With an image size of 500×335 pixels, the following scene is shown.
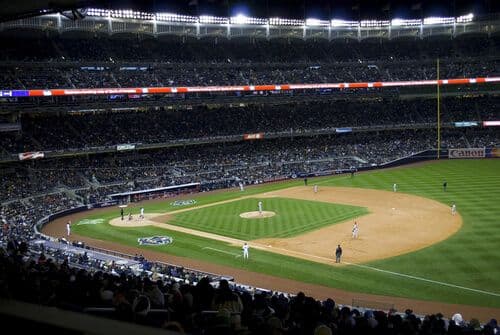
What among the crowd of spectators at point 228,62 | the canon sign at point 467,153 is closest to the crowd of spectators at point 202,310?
the crowd of spectators at point 228,62

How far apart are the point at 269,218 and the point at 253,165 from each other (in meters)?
23.0

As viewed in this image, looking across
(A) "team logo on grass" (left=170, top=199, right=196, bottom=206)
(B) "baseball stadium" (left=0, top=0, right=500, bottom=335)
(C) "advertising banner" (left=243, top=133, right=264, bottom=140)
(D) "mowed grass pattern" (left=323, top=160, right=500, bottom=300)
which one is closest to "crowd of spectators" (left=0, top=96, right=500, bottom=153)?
(B) "baseball stadium" (left=0, top=0, right=500, bottom=335)

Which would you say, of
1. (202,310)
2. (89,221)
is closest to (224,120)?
(89,221)

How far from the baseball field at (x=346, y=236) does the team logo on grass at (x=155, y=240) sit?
49 centimetres

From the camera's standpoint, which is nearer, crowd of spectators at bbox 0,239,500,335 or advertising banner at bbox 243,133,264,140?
crowd of spectators at bbox 0,239,500,335

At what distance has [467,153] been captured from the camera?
6612 cm

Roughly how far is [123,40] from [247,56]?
57.7ft

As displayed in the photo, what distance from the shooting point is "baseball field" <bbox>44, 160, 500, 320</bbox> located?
22.9 meters

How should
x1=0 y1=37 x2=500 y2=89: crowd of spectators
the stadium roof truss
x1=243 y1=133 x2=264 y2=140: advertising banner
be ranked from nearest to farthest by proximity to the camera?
x1=0 y1=37 x2=500 y2=89: crowd of spectators, the stadium roof truss, x1=243 y1=133 x2=264 y2=140: advertising banner

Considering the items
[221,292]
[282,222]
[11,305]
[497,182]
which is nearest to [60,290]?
[221,292]

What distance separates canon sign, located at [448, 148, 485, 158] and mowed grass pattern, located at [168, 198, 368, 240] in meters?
32.1

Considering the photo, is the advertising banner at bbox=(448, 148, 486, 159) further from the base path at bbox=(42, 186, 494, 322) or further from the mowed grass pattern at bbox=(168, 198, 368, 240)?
the mowed grass pattern at bbox=(168, 198, 368, 240)

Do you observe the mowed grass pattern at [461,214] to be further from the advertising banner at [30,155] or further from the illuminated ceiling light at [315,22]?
the advertising banner at [30,155]

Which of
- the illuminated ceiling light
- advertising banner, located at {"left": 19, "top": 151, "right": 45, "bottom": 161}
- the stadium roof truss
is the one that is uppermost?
the illuminated ceiling light
